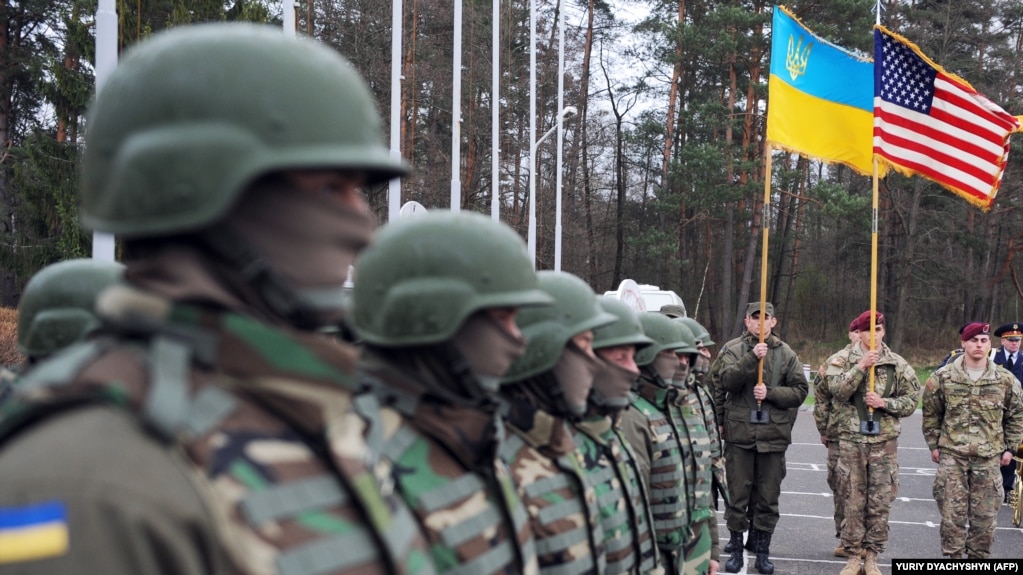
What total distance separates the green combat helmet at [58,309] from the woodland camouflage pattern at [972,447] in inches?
313

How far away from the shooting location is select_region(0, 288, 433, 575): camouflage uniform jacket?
1167 mm

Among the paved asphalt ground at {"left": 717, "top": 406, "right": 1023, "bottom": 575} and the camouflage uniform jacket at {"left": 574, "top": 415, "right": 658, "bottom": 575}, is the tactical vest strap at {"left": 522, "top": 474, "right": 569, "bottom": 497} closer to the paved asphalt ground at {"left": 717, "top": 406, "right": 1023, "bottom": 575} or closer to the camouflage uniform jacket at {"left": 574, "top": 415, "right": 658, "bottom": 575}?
the camouflage uniform jacket at {"left": 574, "top": 415, "right": 658, "bottom": 575}

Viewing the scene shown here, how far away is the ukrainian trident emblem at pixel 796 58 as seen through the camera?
982 centimetres

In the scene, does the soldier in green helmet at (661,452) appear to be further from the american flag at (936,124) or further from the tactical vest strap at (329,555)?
the american flag at (936,124)

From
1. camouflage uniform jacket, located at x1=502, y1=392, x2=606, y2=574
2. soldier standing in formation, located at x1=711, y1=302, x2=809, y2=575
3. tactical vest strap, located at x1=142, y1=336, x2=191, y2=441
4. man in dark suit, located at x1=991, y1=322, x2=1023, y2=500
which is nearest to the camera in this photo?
tactical vest strap, located at x1=142, y1=336, x2=191, y2=441

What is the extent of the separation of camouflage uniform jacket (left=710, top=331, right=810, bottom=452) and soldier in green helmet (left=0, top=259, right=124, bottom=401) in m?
7.25

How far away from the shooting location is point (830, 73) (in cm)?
984

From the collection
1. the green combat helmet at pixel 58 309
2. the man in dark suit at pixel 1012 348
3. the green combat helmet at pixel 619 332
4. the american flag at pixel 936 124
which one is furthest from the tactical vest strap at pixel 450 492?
the man in dark suit at pixel 1012 348

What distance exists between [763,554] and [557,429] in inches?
261

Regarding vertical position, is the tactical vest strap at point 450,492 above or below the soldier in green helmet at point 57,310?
below

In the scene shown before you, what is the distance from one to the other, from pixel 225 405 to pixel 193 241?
0.27 m

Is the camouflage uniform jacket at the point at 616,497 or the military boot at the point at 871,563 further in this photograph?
A: the military boot at the point at 871,563

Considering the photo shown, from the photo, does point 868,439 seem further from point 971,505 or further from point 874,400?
point 971,505

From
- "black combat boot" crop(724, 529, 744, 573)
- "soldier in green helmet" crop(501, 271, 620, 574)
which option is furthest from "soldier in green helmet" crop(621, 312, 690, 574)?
"black combat boot" crop(724, 529, 744, 573)
